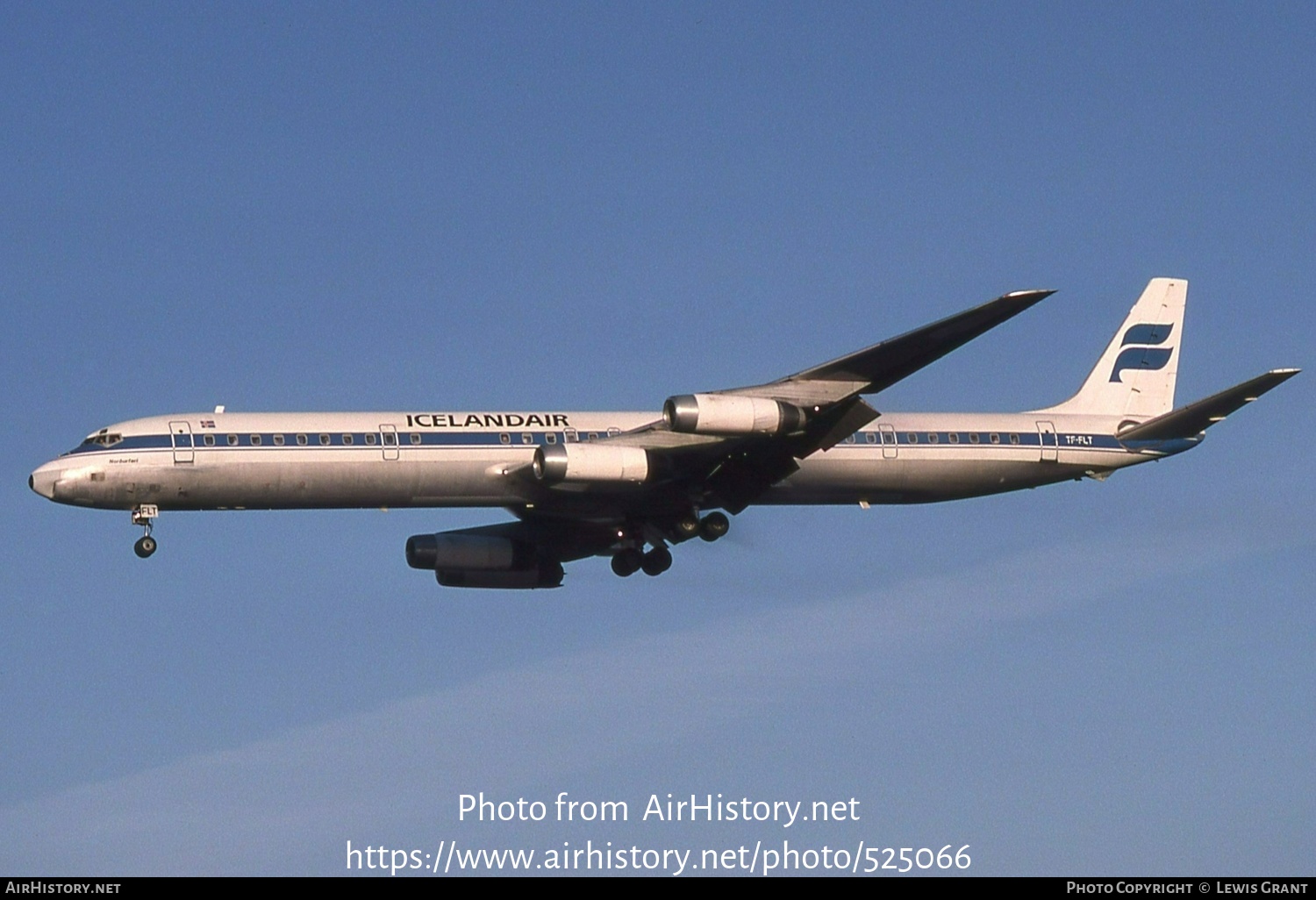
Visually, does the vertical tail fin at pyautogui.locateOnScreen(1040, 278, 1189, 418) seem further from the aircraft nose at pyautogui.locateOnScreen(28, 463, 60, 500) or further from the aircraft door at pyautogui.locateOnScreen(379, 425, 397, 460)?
the aircraft nose at pyautogui.locateOnScreen(28, 463, 60, 500)

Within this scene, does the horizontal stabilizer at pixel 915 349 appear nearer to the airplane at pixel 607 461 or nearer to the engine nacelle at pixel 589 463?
the airplane at pixel 607 461

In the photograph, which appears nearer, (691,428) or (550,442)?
(691,428)

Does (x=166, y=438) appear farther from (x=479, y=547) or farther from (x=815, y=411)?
(x=815, y=411)

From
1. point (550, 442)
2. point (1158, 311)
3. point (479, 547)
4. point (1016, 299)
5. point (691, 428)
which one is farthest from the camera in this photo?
point (1158, 311)

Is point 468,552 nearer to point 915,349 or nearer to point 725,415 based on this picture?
point 725,415

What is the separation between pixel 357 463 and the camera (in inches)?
1825

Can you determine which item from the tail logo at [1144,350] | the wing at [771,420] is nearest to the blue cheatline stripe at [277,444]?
the wing at [771,420]

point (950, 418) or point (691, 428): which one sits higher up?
point (950, 418)

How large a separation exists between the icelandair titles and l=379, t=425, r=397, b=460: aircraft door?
0.45m

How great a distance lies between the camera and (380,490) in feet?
153
